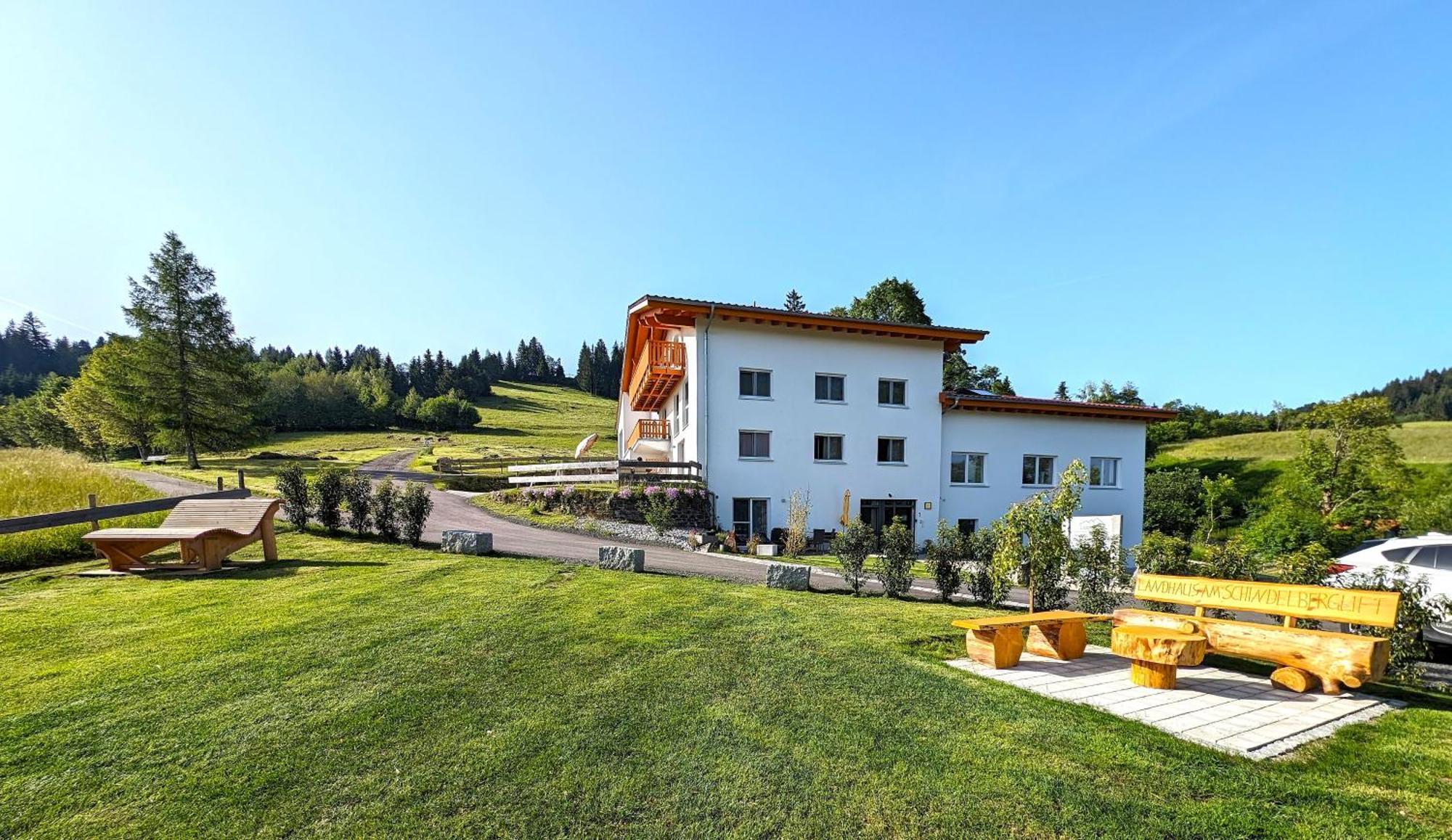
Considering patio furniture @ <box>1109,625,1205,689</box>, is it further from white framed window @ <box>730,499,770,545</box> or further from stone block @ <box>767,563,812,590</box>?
white framed window @ <box>730,499,770,545</box>

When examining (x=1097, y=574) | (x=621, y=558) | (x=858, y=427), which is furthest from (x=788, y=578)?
(x=858, y=427)

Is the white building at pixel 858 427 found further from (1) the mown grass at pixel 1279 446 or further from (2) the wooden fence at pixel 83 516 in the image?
(1) the mown grass at pixel 1279 446

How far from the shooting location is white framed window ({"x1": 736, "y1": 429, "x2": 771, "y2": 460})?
21.7 meters

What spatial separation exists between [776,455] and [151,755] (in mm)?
19146

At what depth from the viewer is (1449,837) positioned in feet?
10.4

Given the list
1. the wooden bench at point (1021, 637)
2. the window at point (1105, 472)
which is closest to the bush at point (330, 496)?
the wooden bench at point (1021, 637)

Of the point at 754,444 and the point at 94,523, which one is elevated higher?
the point at 754,444

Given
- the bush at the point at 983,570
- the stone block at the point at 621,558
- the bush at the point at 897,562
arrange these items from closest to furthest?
the bush at the point at 983,570, the bush at the point at 897,562, the stone block at the point at 621,558

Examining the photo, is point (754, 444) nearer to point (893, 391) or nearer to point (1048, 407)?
point (893, 391)

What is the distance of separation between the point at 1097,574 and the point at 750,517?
539 inches

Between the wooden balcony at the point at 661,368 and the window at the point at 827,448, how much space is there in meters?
6.27

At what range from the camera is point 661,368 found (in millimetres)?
23469

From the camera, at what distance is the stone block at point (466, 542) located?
11.9 m

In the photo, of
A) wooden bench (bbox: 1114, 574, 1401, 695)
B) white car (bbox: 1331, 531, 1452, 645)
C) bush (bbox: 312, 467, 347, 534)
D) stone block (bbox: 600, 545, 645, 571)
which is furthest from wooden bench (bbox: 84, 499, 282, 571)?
white car (bbox: 1331, 531, 1452, 645)
